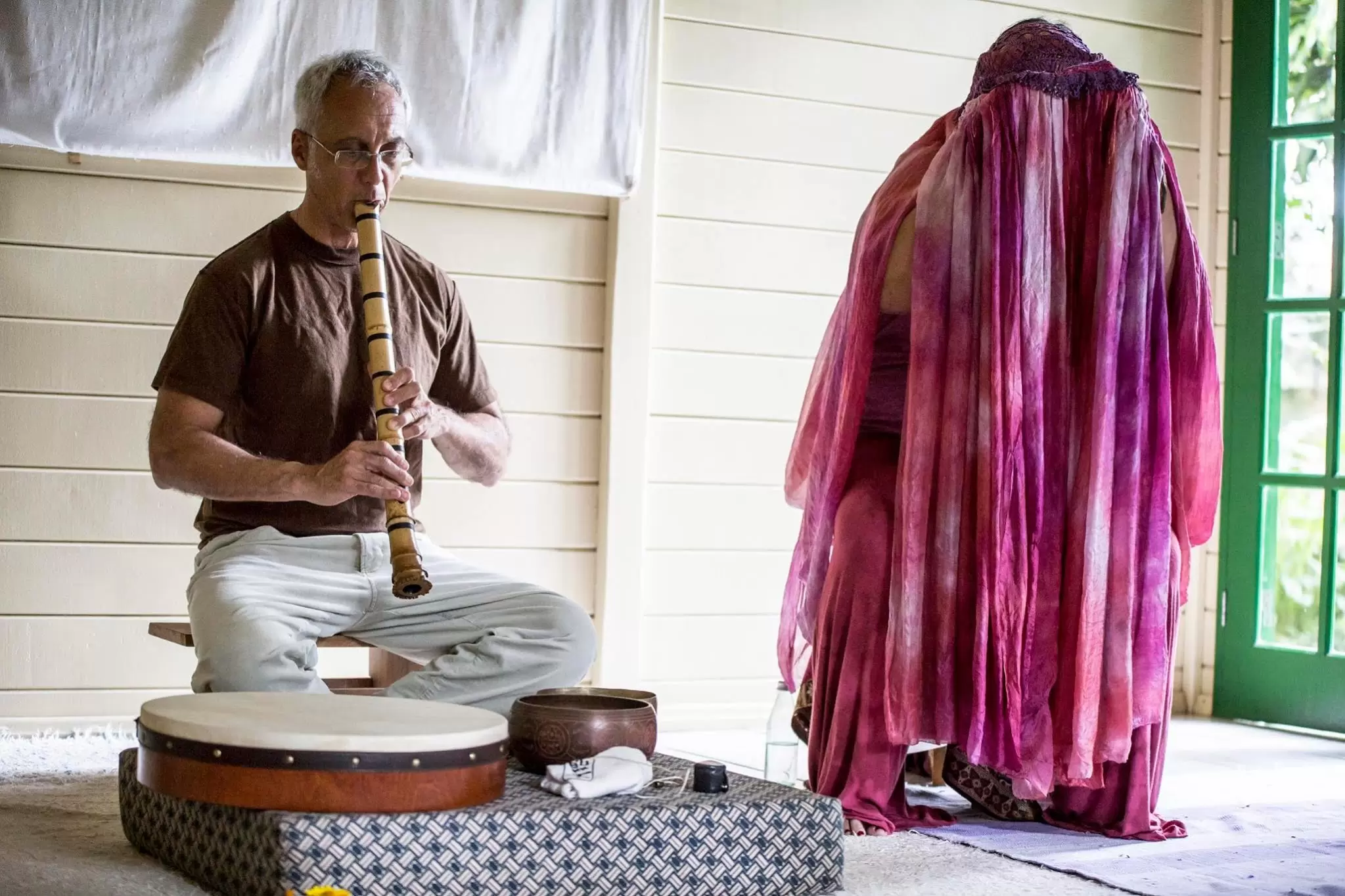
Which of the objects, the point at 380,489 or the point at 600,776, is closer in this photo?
the point at 600,776

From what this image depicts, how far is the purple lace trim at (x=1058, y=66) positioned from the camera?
244cm

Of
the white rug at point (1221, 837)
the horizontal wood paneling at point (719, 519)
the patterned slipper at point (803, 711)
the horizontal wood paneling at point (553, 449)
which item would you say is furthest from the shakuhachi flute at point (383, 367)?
the horizontal wood paneling at point (719, 519)

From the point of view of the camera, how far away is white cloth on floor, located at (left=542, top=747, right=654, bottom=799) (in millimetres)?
1809

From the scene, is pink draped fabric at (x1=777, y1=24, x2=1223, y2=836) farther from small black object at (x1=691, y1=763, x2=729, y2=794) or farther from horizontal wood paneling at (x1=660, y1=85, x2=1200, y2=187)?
horizontal wood paneling at (x1=660, y1=85, x2=1200, y2=187)

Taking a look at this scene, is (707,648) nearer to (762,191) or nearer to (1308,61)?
(762,191)

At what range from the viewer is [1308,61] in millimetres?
4102

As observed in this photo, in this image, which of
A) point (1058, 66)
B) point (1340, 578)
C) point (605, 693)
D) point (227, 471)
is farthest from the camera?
point (1340, 578)

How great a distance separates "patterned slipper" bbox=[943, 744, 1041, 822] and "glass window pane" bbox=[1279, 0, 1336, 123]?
7.77ft

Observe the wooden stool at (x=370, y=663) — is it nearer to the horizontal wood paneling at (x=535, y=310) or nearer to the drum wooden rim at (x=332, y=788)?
the drum wooden rim at (x=332, y=788)

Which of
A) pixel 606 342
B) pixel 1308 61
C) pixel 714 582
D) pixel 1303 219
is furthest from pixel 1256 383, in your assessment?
pixel 606 342

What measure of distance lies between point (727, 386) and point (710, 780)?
2.02m

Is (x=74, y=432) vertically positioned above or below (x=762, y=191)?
below

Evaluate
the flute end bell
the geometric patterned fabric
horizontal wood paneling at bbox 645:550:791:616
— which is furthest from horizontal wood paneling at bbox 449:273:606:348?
the geometric patterned fabric

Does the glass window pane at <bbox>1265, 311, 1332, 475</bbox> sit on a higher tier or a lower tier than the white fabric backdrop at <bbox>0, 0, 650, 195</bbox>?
lower
